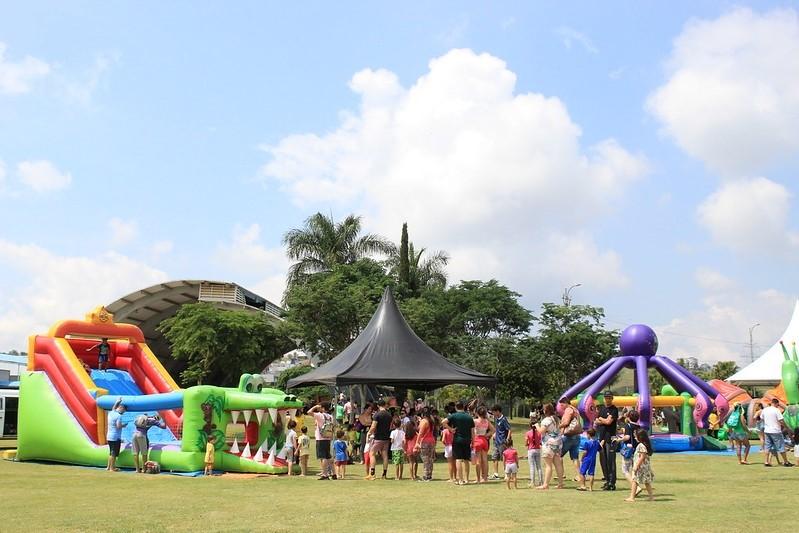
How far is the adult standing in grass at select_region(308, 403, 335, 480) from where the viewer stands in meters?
13.8

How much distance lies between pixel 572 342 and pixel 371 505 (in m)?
26.2

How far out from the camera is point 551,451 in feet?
39.0

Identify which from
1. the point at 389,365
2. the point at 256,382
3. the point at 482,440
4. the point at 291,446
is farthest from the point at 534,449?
the point at 256,382

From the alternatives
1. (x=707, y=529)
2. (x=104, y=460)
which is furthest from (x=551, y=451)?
(x=104, y=460)

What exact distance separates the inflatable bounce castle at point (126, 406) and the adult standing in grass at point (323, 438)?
4.15 ft

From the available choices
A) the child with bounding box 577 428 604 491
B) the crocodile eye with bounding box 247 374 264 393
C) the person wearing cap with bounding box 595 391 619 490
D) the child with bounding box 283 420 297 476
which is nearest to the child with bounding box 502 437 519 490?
the child with bounding box 577 428 604 491

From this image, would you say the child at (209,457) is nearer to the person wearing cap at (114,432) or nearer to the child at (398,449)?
the person wearing cap at (114,432)

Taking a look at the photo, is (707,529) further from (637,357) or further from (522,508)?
(637,357)

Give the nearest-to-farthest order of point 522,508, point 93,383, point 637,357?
point 522,508 < point 93,383 < point 637,357

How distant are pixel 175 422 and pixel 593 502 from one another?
10.8m

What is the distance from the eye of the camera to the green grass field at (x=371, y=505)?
28.2ft

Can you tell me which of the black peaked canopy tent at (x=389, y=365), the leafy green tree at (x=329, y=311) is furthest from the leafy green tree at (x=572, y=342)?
the black peaked canopy tent at (x=389, y=365)

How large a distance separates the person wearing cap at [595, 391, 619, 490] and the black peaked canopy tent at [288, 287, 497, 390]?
6.32 m

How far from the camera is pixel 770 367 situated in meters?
40.2
